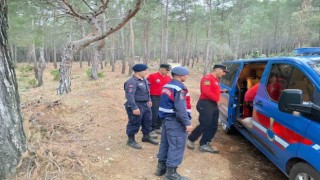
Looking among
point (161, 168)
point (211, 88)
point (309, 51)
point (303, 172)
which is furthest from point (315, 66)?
point (161, 168)

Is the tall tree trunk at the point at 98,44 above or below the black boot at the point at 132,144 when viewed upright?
above

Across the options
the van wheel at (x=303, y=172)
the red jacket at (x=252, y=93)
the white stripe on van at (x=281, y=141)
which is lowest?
the van wheel at (x=303, y=172)

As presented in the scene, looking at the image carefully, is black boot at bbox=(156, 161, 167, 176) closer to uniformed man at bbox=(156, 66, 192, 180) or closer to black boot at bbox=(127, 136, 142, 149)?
uniformed man at bbox=(156, 66, 192, 180)

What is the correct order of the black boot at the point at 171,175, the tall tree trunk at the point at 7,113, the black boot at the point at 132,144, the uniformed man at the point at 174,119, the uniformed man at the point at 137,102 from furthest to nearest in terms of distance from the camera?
1. the black boot at the point at 132,144
2. the uniformed man at the point at 137,102
3. the black boot at the point at 171,175
4. the uniformed man at the point at 174,119
5. the tall tree trunk at the point at 7,113

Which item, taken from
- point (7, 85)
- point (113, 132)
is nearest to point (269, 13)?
point (113, 132)

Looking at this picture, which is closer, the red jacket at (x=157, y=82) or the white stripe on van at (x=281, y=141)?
the white stripe on van at (x=281, y=141)

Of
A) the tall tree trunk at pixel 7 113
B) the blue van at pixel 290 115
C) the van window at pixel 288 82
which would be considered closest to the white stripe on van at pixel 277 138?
the blue van at pixel 290 115

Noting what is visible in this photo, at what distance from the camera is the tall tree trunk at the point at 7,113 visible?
10.9ft

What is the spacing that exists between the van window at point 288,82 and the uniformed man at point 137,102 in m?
2.21

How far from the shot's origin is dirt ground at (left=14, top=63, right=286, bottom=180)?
373 cm

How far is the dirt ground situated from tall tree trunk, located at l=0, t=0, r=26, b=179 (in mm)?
176

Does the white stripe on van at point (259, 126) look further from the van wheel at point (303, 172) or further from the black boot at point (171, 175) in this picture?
the black boot at point (171, 175)

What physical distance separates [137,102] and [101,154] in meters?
1.16

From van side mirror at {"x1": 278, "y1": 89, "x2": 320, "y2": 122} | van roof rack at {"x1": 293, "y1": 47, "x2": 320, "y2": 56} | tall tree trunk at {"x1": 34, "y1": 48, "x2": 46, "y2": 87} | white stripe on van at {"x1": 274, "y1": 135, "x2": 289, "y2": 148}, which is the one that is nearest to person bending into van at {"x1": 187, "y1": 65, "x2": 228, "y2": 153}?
van roof rack at {"x1": 293, "y1": 47, "x2": 320, "y2": 56}
